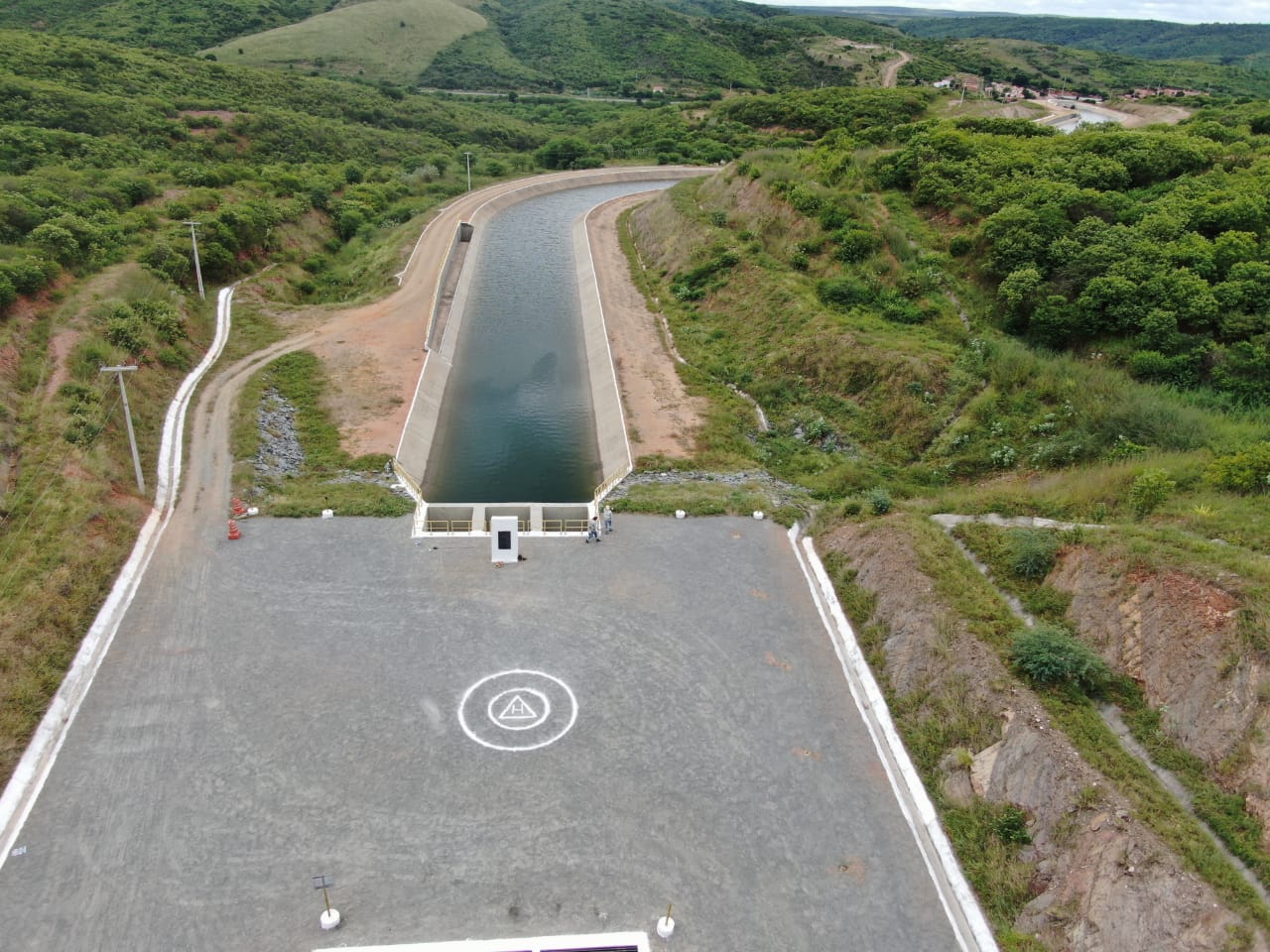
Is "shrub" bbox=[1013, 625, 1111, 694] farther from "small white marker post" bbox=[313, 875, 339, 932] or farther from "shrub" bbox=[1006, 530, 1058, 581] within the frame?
"small white marker post" bbox=[313, 875, 339, 932]

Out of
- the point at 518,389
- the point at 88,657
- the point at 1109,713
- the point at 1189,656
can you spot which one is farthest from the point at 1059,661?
the point at 518,389

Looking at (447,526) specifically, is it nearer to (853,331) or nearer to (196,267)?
(853,331)

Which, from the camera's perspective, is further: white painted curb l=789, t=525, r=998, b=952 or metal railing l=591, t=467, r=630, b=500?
metal railing l=591, t=467, r=630, b=500

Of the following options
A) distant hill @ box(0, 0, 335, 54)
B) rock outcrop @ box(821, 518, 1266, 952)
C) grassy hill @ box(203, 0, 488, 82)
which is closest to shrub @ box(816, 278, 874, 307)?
rock outcrop @ box(821, 518, 1266, 952)

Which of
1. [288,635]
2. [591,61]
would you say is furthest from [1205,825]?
[591,61]

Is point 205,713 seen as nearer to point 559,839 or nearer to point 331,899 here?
point 331,899

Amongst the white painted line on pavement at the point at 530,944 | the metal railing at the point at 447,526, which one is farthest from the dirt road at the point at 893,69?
the white painted line on pavement at the point at 530,944

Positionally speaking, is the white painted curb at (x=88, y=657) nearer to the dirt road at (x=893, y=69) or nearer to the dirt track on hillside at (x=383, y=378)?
the dirt track on hillside at (x=383, y=378)
